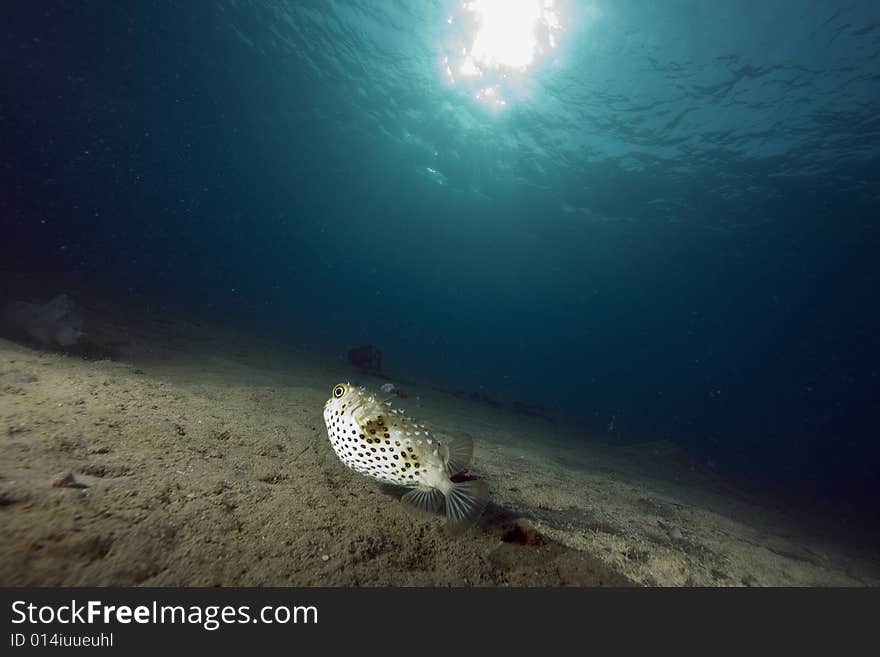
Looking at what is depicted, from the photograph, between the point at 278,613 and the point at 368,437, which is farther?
the point at 368,437

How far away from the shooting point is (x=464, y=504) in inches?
102

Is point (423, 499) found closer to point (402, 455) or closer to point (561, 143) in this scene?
point (402, 455)

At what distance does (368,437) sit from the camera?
2.60m

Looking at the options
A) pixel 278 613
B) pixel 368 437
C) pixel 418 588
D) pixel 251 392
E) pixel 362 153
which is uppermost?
pixel 362 153

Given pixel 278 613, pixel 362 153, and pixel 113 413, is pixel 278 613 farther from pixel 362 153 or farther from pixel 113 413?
pixel 362 153

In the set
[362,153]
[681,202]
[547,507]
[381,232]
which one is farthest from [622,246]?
[381,232]

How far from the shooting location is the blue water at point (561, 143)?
53.2 ft

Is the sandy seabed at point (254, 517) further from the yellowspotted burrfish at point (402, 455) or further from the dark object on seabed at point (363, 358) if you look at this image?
the dark object on seabed at point (363, 358)

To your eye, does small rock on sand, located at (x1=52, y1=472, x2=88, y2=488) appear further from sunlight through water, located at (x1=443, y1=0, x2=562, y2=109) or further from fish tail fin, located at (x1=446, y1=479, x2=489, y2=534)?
sunlight through water, located at (x1=443, y1=0, x2=562, y2=109)

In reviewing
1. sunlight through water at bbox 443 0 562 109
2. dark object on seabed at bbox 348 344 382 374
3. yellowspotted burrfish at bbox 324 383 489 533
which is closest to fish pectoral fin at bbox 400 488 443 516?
yellowspotted burrfish at bbox 324 383 489 533

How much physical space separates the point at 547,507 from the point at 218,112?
4725 cm

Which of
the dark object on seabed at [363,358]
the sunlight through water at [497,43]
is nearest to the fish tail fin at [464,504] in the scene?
the dark object on seabed at [363,358]

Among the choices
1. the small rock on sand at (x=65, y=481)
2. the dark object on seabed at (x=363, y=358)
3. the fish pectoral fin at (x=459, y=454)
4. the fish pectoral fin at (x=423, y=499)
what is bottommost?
the dark object on seabed at (x=363, y=358)

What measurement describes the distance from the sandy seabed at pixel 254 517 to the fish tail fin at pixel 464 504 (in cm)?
21
